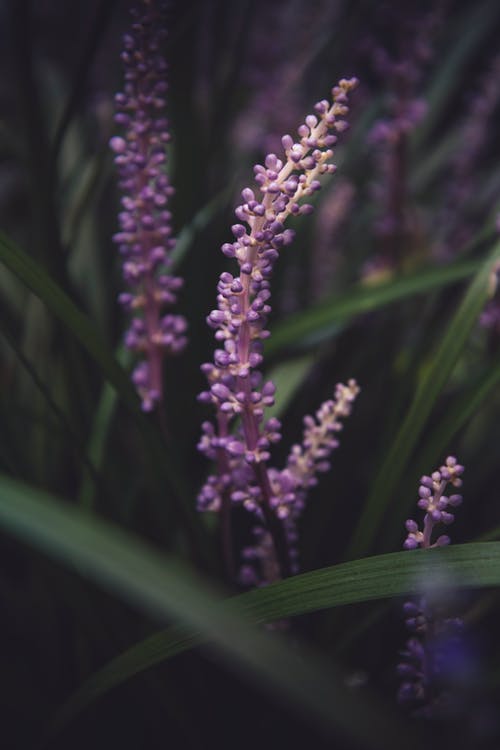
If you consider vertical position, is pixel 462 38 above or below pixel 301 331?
above

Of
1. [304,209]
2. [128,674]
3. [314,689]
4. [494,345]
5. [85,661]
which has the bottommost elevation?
[85,661]

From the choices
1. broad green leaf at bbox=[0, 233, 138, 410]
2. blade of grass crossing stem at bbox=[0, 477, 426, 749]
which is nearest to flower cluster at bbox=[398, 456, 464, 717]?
blade of grass crossing stem at bbox=[0, 477, 426, 749]

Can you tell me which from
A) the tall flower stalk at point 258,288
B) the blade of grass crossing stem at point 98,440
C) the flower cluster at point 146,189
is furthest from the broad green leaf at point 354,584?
the blade of grass crossing stem at point 98,440

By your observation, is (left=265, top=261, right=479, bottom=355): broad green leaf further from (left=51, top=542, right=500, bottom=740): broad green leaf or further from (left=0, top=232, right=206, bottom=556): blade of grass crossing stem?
(left=51, top=542, right=500, bottom=740): broad green leaf

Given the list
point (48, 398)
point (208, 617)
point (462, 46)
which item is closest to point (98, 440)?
point (48, 398)

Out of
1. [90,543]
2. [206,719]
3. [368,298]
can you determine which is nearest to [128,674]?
[90,543]

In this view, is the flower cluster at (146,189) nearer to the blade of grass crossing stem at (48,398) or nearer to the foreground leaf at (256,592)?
the blade of grass crossing stem at (48,398)

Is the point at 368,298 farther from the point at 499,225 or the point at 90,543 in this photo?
the point at 90,543

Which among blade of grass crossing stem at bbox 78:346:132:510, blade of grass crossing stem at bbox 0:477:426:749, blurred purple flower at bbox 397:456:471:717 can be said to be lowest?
blade of grass crossing stem at bbox 78:346:132:510
